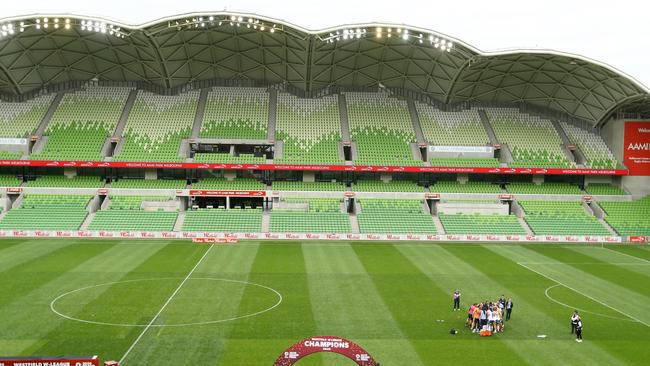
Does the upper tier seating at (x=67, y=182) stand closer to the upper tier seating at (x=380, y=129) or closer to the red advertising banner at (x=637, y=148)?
the upper tier seating at (x=380, y=129)

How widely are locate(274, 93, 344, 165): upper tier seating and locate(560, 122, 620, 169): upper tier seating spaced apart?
2996 cm

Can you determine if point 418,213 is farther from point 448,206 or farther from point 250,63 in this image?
point 250,63

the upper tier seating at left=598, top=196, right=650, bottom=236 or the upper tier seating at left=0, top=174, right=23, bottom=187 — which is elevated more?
the upper tier seating at left=0, top=174, right=23, bottom=187

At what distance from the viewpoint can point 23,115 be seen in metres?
69.4

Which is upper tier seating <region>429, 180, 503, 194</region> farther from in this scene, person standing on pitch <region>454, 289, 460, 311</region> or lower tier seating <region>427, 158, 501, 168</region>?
person standing on pitch <region>454, 289, 460, 311</region>

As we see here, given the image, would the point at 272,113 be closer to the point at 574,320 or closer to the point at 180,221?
the point at 180,221

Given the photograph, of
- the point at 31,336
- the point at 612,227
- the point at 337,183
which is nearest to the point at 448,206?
the point at 337,183

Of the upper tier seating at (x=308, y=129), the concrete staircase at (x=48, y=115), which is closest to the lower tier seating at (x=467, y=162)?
the upper tier seating at (x=308, y=129)

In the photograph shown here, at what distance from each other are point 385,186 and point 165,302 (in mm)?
40320

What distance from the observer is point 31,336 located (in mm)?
23500

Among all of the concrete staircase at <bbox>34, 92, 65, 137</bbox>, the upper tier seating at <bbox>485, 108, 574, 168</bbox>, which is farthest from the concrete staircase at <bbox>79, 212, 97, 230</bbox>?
the upper tier seating at <bbox>485, 108, 574, 168</bbox>

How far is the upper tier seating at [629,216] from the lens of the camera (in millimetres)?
60344

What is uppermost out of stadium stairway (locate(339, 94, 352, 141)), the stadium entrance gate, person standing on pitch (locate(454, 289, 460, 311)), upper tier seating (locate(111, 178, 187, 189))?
stadium stairway (locate(339, 94, 352, 141))

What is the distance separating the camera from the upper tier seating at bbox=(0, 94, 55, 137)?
66.6 metres
